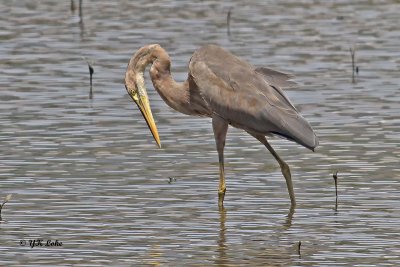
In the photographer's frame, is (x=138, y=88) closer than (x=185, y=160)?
Yes

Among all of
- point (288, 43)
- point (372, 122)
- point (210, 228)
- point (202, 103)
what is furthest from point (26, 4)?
point (210, 228)

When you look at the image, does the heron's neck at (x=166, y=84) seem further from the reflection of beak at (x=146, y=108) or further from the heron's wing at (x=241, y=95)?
the reflection of beak at (x=146, y=108)

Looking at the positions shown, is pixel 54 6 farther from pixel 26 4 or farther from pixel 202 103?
pixel 202 103

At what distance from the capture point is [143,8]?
24.6 m

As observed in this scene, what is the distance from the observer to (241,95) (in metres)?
12.0

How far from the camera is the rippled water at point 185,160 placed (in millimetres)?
10227

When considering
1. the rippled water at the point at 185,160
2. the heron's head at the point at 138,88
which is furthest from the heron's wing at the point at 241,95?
the rippled water at the point at 185,160

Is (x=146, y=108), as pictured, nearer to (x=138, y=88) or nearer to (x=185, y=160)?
(x=138, y=88)

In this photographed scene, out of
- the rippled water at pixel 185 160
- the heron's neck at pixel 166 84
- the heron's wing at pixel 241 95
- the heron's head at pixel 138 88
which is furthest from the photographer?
the heron's neck at pixel 166 84

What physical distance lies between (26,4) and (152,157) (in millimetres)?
11801

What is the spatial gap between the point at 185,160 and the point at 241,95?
5.02ft

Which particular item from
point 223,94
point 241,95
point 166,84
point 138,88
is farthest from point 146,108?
point 241,95

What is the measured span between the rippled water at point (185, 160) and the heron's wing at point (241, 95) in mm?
608

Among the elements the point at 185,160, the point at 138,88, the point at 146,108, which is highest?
the point at 138,88
